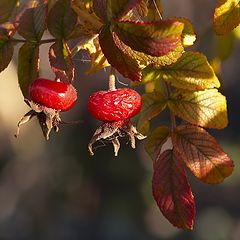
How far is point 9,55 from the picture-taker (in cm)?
142

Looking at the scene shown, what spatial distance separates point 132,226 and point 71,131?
110cm

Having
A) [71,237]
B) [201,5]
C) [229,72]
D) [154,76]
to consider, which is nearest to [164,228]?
[71,237]

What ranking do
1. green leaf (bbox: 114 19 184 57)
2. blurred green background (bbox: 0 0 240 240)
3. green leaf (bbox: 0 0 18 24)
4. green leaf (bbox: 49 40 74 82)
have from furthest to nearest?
1. blurred green background (bbox: 0 0 240 240)
2. green leaf (bbox: 0 0 18 24)
3. green leaf (bbox: 49 40 74 82)
4. green leaf (bbox: 114 19 184 57)

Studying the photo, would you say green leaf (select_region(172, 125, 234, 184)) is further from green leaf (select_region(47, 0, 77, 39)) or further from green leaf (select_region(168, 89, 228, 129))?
green leaf (select_region(47, 0, 77, 39))

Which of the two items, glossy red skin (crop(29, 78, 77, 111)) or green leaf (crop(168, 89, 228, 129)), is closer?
glossy red skin (crop(29, 78, 77, 111))

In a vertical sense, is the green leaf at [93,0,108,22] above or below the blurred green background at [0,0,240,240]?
above

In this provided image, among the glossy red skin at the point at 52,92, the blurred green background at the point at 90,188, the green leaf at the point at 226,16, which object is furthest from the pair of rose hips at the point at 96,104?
the blurred green background at the point at 90,188

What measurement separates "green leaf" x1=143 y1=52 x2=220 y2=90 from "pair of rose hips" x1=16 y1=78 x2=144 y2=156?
0.11 meters

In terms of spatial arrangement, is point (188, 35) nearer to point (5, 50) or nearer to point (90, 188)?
point (5, 50)

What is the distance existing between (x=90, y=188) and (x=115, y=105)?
5.80 m

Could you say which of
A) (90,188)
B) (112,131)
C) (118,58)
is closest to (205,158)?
(112,131)

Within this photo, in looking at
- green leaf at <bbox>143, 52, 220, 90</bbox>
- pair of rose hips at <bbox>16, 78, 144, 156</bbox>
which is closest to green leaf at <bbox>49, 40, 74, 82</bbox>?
pair of rose hips at <bbox>16, 78, 144, 156</bbox>

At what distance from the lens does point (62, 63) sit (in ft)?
4.42

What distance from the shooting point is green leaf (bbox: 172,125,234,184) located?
1429 millimetres
